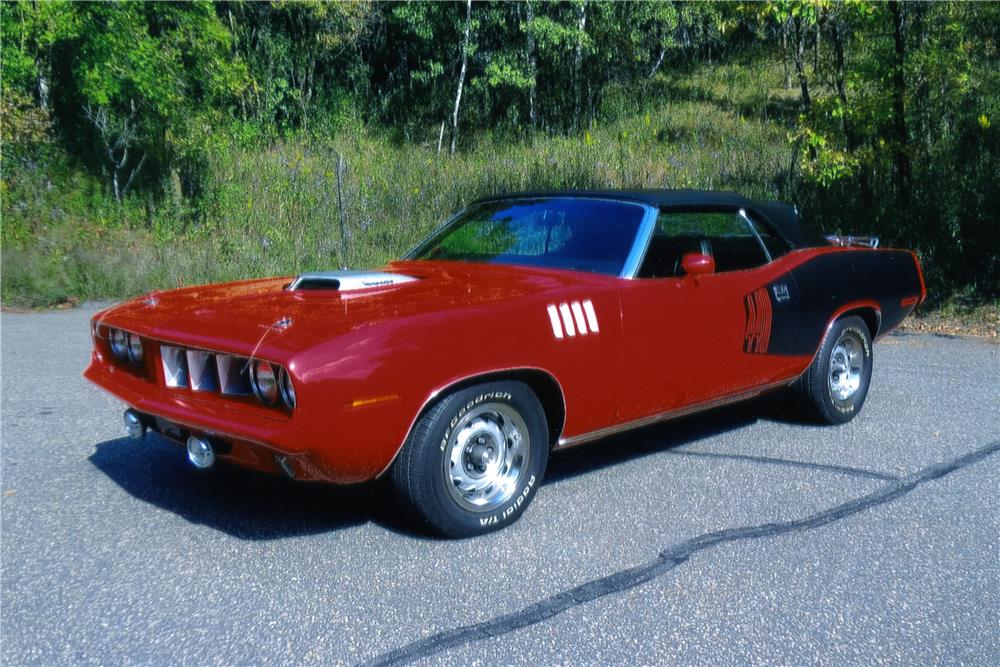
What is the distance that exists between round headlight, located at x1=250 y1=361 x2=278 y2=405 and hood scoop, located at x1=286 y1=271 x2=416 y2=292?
794mm

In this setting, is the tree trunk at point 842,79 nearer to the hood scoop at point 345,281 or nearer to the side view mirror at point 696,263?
the side view mirror at point 696,263

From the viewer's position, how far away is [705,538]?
152 inches

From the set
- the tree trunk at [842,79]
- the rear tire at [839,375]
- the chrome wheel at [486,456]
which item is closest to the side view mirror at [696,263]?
the chrome wheel at [486,456]

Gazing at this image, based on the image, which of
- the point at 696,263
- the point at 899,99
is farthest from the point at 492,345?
the point at 899,99

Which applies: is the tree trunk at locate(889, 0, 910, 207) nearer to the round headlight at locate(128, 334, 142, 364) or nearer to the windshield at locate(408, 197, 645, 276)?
the windshield at locate(408, 197, 645, 276)

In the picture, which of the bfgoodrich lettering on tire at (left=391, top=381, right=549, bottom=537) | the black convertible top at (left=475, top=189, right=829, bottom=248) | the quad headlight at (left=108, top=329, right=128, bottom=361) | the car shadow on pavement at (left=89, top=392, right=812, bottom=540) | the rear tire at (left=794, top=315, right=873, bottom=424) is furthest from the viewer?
the rear tire at (left=794, top=315, right=873, bottom=424)

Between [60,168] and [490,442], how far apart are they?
16337mm

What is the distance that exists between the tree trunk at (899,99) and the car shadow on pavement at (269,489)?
261 inches

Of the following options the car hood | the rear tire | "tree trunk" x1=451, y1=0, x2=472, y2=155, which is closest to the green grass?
"tree trunk" x1=451, y1=0, x2=472, y2=155

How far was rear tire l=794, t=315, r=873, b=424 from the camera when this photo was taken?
5590 millimetres

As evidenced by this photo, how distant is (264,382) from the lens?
3482mm

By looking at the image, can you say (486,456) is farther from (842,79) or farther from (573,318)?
(842,79)

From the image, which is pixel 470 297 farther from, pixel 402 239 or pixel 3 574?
pixel 402 239

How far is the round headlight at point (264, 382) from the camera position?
11.3 ft
